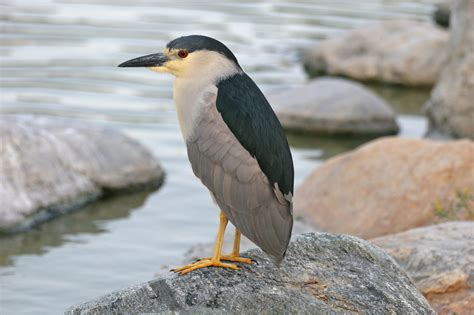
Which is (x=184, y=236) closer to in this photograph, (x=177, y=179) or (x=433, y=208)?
(x=177, y=179)

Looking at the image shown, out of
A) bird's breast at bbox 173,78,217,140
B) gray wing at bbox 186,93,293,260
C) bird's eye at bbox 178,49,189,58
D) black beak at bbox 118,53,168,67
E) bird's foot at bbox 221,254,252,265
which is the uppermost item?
bird's eye at bbox 178,49,189,58

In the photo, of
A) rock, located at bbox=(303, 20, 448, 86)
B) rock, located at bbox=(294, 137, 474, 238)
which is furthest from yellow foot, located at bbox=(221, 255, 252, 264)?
rock, located at bbox=(303, 20, 448, 86)

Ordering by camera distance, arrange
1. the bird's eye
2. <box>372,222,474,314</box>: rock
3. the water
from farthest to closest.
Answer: the water, <box>372,222,474,314</box>: rock, the bird's eye

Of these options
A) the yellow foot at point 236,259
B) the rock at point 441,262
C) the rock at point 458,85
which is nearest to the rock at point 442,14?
the rock at point 458,85

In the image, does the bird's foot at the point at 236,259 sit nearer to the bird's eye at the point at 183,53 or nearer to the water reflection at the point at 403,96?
the bird's eye at the point at 183,53

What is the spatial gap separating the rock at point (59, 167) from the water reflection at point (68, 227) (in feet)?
0.27

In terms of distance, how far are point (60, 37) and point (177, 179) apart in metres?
5.72

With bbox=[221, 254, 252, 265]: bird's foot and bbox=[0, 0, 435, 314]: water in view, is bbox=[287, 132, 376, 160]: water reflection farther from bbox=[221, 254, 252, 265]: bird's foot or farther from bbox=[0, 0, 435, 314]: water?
bbox=[221, 254, 252, 265]: bird's foot

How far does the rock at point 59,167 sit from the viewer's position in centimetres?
911

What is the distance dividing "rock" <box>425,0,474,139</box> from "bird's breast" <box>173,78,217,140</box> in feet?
21.8

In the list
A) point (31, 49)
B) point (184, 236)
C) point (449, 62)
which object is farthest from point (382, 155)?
point (31, 49)

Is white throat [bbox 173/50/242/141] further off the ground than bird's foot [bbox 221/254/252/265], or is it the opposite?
white throat [bbox 173/50/242/141]

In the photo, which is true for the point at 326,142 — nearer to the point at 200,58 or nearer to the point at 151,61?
the point at 151,61

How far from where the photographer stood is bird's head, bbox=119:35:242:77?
533 centimetres
